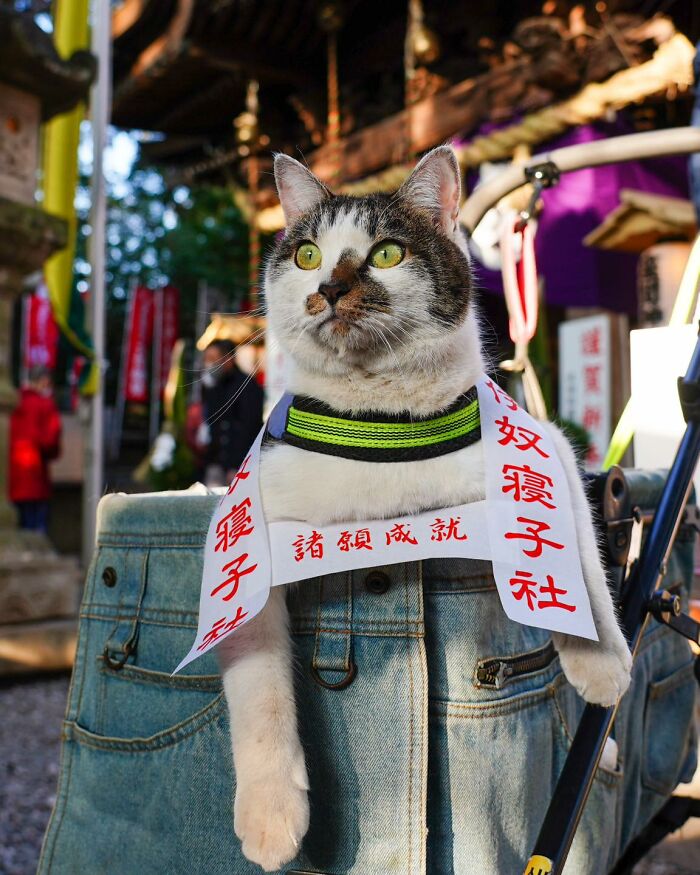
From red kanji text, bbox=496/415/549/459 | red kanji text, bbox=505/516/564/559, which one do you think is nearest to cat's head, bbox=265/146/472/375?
red kanji text, bbox=496/415/549/459

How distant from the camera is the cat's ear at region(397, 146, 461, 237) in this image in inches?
45.7

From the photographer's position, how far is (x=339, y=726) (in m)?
0.98

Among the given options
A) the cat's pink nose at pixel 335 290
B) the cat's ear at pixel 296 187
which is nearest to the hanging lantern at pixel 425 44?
the cat's ear at pixel 296 187

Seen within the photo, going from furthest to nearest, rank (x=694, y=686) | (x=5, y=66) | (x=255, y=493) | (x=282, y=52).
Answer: (x=282, y=52)
(x=5, y=66)
(x=694, y=686)
(x=255, y=493)

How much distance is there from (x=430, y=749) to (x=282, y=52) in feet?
24.8

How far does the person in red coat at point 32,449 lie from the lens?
6344mm

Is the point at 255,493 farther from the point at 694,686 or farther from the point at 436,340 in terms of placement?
the point at 694,686

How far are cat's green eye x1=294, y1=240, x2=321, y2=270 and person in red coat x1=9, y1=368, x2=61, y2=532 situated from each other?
5.66m

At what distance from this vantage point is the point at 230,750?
104 cm

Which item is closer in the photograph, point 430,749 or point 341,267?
point 430,749

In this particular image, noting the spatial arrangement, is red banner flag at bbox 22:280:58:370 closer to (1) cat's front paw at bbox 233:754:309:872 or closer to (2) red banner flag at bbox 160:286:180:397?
(2) red banner flag at bbox 160:286:180:397

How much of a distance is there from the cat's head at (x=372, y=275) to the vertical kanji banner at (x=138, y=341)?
12.4 metres

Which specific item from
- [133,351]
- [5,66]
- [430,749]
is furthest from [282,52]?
[430,749]

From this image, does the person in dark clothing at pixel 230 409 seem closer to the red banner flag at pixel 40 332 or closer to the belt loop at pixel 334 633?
the belt loop at pixel 334 633
